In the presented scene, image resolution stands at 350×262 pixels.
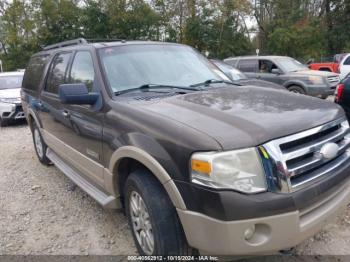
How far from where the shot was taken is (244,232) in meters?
2.30

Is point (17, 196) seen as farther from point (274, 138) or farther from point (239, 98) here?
point (274, 138)

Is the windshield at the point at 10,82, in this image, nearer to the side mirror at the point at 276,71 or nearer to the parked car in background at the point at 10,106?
the parked car in background at the point at 10,106

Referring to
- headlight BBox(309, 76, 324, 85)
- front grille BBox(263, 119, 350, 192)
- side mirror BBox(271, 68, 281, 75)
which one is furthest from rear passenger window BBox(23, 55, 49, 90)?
headlight BBox(309, 76, 324, 85)

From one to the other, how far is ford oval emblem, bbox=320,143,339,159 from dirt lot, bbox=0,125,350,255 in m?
1.02

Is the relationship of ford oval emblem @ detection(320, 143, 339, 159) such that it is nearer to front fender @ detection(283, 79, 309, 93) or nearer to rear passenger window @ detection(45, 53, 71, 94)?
rear passenger window @ detection(45, 53, 71, 94)

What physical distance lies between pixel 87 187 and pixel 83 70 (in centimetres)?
126

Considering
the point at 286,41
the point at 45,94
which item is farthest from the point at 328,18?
the point at 45,94

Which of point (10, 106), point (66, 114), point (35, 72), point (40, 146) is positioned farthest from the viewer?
point (10, 106)

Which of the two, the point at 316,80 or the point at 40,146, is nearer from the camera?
the point at 40,146

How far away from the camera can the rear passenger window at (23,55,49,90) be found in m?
5.46

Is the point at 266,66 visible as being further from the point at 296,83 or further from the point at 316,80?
the point at 316,80

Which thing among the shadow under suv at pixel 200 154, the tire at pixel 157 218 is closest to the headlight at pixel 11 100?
the shadow under suv at pixel 200 154

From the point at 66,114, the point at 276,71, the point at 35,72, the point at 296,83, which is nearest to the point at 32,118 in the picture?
the point at 35,72

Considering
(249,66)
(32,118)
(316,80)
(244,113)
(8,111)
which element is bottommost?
(8,111)
